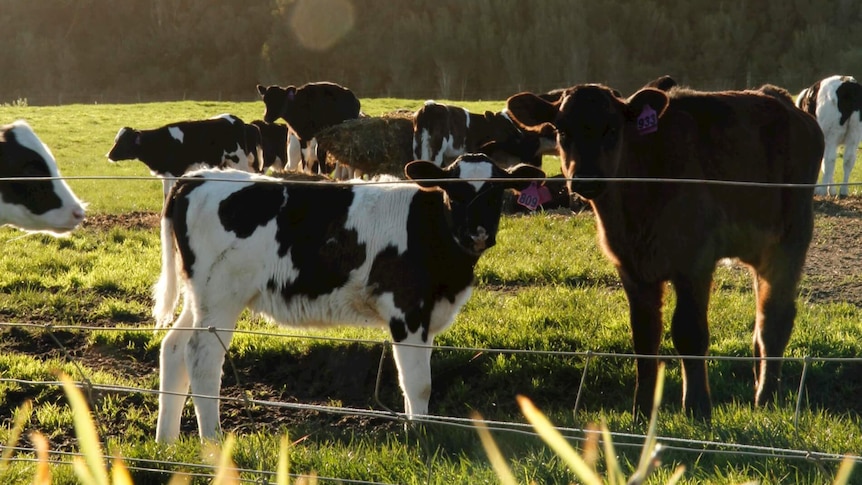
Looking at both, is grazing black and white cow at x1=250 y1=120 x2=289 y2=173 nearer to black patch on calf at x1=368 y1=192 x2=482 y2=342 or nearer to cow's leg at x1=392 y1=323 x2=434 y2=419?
black patch on calf at x1=368 y1=192 x2=482 y2=342

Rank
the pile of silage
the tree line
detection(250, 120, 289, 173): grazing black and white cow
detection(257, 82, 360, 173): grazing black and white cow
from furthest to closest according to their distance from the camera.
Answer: the tree line < detection(250, 120, 289, 173): grazing black and white cow < detection(257, 82, 360, 173): grazing black and white cow < the pile of silage

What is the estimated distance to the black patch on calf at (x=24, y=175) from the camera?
6641mm

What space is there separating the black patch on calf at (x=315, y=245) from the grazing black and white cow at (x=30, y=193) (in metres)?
1.77

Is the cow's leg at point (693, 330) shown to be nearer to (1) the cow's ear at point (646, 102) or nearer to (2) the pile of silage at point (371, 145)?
(1) the cow's ear at point (646, 102)

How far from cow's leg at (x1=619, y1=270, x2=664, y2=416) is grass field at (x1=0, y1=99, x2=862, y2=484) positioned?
25cm

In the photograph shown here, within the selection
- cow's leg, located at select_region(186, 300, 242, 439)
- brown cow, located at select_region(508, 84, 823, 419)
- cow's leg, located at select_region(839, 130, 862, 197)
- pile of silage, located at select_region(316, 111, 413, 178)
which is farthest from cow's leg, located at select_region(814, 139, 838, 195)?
cow's leg, located at select_region(186, 300, 242, 439)

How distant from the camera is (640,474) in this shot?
0.67 m

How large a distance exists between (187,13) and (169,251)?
239 feet

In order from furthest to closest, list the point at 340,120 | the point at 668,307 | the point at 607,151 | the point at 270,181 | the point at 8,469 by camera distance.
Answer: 1. the point at 340,120
2. the point at 668,307
3. the point at 270,181
4. the point at 607,151
5. the point at 8,469

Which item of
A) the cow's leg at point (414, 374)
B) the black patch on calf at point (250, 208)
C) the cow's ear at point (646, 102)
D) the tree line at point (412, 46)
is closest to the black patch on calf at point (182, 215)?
the black patch on calf at point (250, 208)

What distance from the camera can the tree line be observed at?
5500 cm

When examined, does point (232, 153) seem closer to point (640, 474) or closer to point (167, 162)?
point (167, 162)

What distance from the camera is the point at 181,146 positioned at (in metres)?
16.4

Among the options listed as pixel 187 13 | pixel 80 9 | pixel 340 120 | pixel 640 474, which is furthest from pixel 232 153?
pixel 80 9
